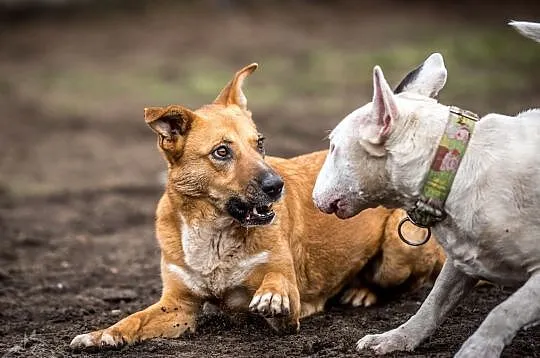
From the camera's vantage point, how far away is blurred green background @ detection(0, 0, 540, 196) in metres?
13.2

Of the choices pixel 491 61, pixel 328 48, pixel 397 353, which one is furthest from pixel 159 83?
pixel 397 353

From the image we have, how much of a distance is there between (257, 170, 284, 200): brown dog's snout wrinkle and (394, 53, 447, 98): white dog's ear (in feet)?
2.90

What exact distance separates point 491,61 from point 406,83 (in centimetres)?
1163

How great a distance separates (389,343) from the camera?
545cm

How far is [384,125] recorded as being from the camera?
16.1ft

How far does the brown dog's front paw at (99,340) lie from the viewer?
5793 mm

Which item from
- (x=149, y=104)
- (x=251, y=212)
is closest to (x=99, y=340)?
(x=251, y=212)

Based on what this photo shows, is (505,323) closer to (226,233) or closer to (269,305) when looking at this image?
(269,305)

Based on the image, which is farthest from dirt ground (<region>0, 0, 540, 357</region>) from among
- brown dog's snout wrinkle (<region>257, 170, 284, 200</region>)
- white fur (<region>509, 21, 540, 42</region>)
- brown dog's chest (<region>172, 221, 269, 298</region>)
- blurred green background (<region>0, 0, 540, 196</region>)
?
white fur (<region>509, 21, 540, 42</region>)

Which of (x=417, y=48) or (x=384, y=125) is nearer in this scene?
(x=384, y=125)

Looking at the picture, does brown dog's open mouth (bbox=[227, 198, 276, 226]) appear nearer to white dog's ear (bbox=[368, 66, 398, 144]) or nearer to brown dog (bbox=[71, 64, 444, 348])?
brown dog (bbox=[71, 64, 444, 348])

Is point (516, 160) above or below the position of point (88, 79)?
above

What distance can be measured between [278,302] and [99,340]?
3.43 ft

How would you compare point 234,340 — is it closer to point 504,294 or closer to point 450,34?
point 504,294
